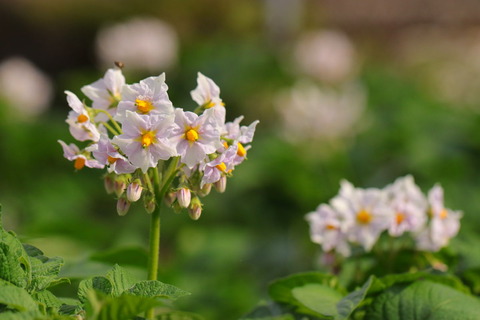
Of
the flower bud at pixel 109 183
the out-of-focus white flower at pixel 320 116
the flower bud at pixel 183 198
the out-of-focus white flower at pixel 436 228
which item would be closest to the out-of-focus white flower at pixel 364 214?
the out-of-focus white flower at pixel 436 228

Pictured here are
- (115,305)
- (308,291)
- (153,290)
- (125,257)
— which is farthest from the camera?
(125,257)

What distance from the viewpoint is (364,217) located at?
242 centimetres

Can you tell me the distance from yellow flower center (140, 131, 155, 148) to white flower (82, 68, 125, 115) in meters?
0.31

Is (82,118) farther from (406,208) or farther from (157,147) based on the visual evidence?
(406,208)

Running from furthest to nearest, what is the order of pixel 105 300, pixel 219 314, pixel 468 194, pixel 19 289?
1. pixel 468 194
2. pixel 219 314
3. pixel 19 289
4. pixel 105 300

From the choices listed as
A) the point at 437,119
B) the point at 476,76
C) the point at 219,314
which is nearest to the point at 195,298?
the point at 219,314

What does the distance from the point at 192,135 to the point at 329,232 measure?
34.7 inches

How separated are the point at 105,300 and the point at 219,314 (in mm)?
2516

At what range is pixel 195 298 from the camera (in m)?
4.03

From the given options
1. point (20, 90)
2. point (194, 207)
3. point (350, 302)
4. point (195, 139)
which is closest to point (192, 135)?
point (195, 139)

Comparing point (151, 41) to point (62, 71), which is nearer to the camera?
point (151, 41)

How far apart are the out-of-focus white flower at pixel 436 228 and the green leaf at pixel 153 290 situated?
43.0 inches

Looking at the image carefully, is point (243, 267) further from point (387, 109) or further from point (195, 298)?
point (387, 109)

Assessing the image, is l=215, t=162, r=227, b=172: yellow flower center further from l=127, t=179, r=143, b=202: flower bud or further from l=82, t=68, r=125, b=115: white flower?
l=82, t=68, r=125, b=115: white flower
